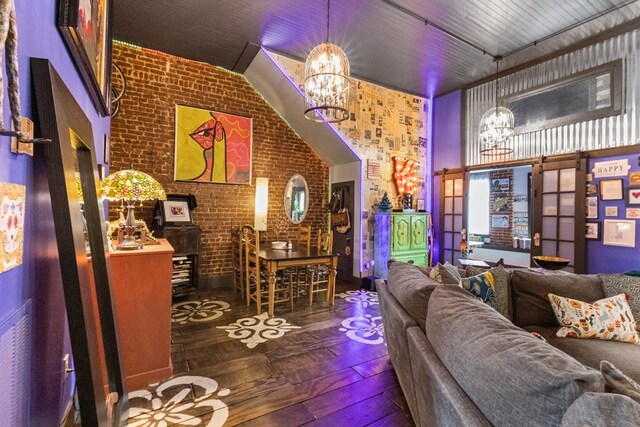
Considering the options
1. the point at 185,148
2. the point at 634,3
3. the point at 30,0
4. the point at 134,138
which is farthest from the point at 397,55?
the point at 30,0

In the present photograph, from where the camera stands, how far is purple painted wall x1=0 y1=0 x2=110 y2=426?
102cm

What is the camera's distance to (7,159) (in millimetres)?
968

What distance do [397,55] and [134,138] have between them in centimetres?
426

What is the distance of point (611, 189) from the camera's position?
400cm

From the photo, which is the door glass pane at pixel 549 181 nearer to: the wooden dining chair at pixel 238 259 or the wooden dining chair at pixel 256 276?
the wooden dining chair at pixel 256 276

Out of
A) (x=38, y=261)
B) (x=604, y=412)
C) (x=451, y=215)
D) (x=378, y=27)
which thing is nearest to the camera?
(x=604, y=412)

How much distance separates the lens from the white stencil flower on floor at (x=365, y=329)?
314 cm

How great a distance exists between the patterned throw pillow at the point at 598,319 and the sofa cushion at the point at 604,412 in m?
1.82

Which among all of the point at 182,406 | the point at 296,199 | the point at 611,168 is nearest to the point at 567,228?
the point at 611,168

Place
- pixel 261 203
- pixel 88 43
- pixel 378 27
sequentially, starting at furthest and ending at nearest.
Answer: pixel 261 203
pixel 378 27
pixel 88 43

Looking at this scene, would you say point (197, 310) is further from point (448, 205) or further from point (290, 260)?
point (448, 205)

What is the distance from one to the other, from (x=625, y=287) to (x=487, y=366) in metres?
2.23

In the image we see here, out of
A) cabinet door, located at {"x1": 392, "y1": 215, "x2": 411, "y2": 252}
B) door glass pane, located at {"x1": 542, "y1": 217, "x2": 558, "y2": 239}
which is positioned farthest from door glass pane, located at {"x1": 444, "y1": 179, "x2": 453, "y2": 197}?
door glass pane, located at {"x1": 542, "y1": 217, "x2": 558, "y2": 239}

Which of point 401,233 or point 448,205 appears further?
point 448,205
